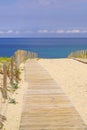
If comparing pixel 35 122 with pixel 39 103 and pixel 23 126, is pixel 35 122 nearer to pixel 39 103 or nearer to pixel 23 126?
pixel 23 126

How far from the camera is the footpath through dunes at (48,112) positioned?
8830 mm

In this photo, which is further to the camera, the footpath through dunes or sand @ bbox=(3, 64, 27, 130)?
sand @ bbox=(3, 64, 27, 130)

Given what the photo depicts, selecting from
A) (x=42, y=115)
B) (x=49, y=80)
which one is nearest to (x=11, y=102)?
(x=42, y=115)

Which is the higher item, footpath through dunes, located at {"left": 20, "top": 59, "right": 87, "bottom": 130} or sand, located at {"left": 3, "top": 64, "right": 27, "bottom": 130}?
footpath through dunes, located at {"left": 20, "top": 59, "right": 87, "bottom": 130}

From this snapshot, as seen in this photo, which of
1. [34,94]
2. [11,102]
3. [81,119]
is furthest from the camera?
[34,94]

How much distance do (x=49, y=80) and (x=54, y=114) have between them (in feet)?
23.9

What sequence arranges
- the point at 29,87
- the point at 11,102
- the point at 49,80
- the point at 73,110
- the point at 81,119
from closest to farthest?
the point at 81,119, the point at 73,110, the point at 11,102, the point at 29,87, the point at 49,80

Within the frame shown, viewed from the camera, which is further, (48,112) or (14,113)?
(14,113)

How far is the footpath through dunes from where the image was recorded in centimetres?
883

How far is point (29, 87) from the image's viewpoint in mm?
14844

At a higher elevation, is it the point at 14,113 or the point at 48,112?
the point at 48,112

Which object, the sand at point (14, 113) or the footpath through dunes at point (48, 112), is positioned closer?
the footpath through dunes at point (48, 112)

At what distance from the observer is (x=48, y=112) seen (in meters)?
10.2

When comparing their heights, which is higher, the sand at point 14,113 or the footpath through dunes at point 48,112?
the footpath through dunes at point 48,112
